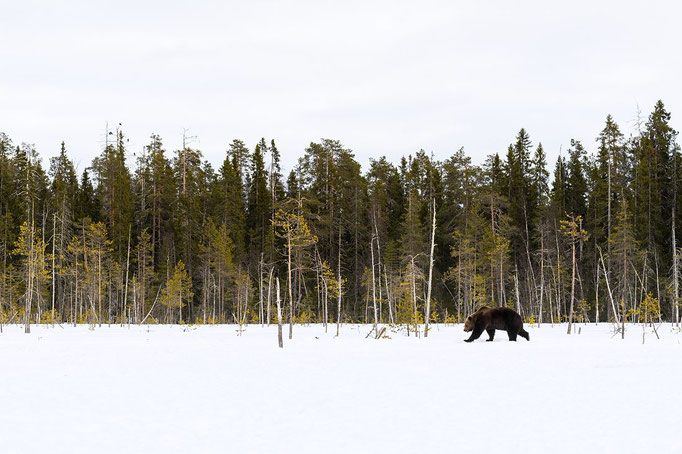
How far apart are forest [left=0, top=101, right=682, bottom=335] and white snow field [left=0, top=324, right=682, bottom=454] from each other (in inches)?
1174

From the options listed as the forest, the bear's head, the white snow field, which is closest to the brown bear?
the bear's head

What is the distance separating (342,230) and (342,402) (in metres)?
47.5

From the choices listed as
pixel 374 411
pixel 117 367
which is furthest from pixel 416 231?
pixel 374 411

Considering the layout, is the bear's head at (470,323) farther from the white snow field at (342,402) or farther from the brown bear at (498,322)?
the white snow field at (342,402)

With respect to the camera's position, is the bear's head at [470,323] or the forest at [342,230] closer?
the bear's head at [470,323]

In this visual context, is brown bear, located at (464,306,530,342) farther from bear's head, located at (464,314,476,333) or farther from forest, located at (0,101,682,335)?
forest, located at (0,101,682,335)

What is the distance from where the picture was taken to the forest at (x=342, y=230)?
5081 cm

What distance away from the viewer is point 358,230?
61312mm

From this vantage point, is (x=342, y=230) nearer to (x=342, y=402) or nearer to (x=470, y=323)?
(x=470, y=323)

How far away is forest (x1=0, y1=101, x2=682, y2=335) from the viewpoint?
50.8 meters

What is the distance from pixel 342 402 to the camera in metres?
12.0

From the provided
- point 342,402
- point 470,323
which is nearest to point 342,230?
point 470,323

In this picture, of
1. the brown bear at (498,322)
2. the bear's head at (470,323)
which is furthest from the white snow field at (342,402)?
the bear's head at (470,323)

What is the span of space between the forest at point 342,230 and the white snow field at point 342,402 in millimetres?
29816
